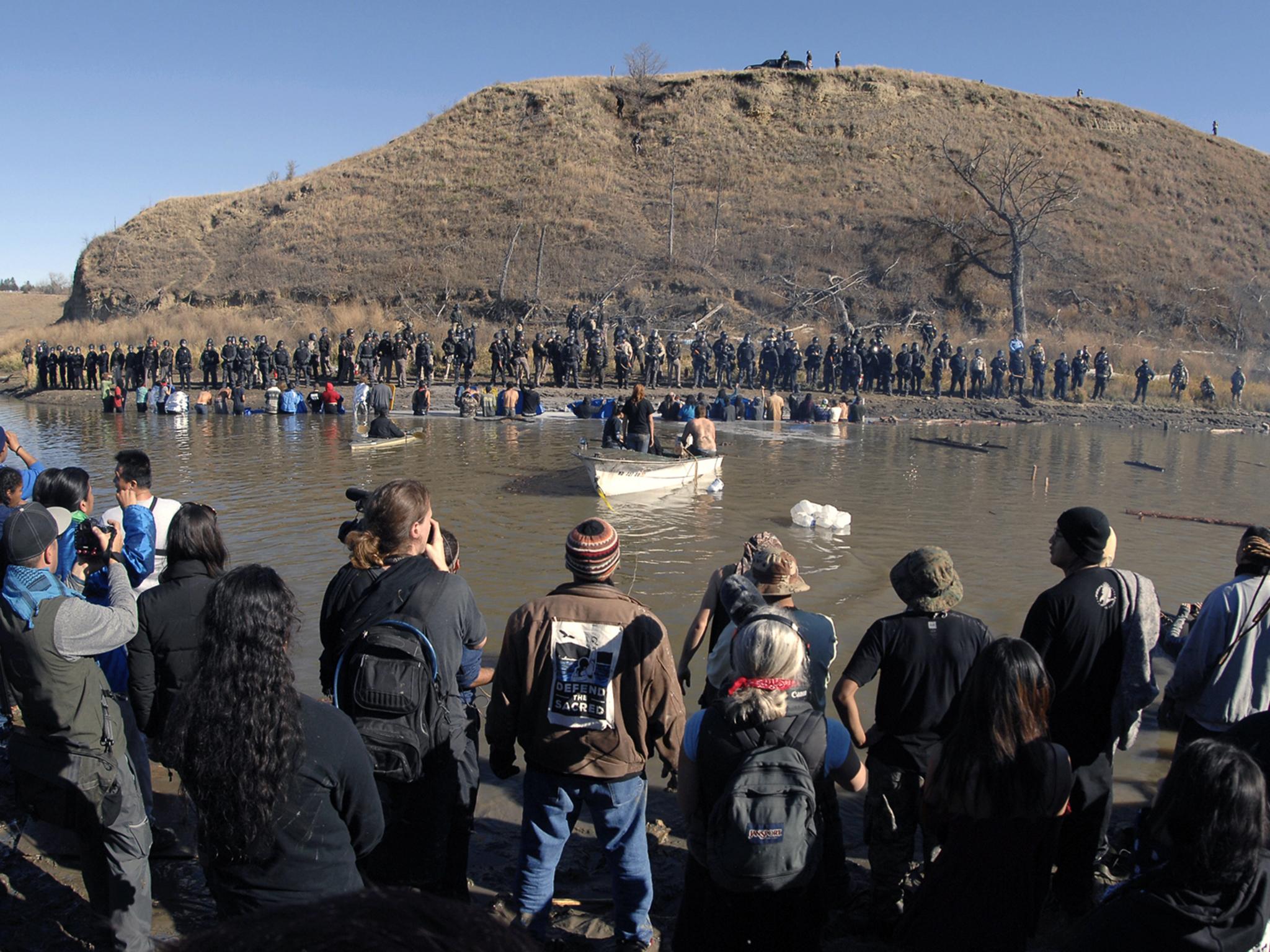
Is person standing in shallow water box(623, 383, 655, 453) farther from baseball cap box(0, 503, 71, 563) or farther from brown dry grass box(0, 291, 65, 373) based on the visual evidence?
brown dry grass box(0, 291, 65, 373)

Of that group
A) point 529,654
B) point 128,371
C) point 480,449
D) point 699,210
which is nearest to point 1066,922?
point 529,654

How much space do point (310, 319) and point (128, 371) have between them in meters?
14.6

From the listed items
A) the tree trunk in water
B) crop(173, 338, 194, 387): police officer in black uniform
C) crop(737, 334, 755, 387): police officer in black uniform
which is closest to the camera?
crop(173, 338, 194, 387): police officer in black uniform

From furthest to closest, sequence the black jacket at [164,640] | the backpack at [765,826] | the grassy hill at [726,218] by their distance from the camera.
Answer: the grassy hill at [726,218]
the black jacket at [164,640]
the backpack at [765,826]

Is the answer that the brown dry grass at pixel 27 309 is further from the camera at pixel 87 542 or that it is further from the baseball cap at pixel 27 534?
the baseball cap at pixel 27 534

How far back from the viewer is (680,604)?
9484mm

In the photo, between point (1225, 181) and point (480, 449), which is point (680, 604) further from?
point (1225, 181)

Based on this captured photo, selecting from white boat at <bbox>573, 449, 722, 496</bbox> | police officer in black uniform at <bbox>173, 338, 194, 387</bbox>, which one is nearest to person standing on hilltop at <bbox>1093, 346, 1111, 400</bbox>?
white boat at <bbox>573, 449, 722, 496</bbox>

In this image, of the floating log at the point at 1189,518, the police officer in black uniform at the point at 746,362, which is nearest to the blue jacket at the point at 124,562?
the floating log at the point at 1189,518

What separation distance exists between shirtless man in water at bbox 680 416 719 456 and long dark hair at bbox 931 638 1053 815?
12.7 meters

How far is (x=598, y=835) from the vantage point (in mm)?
3629

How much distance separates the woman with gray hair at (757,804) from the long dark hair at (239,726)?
1.20m

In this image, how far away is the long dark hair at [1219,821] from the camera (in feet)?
7.70

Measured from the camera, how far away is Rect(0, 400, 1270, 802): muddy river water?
1005 centimetres
